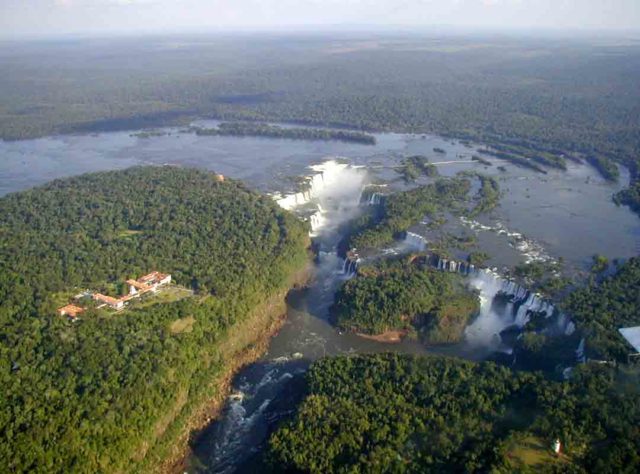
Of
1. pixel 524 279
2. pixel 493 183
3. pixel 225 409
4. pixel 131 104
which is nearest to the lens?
pixel 225 409

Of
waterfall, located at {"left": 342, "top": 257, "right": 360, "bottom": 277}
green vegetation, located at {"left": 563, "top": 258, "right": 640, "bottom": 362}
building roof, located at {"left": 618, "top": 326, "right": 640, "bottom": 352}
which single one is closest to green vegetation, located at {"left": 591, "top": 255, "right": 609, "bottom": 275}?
green vegetation, located at {"left": 563, "top": 258, "right": 640, "bottom": 362}

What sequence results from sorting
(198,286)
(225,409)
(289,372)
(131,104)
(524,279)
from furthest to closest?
(131,104) → (524,279) → (198,286) → (289,372) → (225,409)

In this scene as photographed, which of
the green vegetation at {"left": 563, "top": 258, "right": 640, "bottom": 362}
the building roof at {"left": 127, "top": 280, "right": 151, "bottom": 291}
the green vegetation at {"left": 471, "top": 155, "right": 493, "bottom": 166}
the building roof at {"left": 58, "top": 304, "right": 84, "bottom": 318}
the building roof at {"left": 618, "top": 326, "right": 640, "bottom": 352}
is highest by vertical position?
the building roof at {"left": 58, "top": 304, "right": 84, "bottom": 318}

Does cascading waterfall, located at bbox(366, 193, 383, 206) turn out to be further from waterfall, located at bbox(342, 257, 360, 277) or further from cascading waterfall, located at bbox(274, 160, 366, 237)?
waterfall, located at bbox(342, 257, 360, 277)

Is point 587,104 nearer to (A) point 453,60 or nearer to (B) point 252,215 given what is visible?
(B) point 252,215

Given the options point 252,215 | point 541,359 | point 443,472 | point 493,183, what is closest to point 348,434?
point 443,472

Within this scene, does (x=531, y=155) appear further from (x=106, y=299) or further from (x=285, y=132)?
(x=106, y=299)

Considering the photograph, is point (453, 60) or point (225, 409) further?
point (453, 60)
